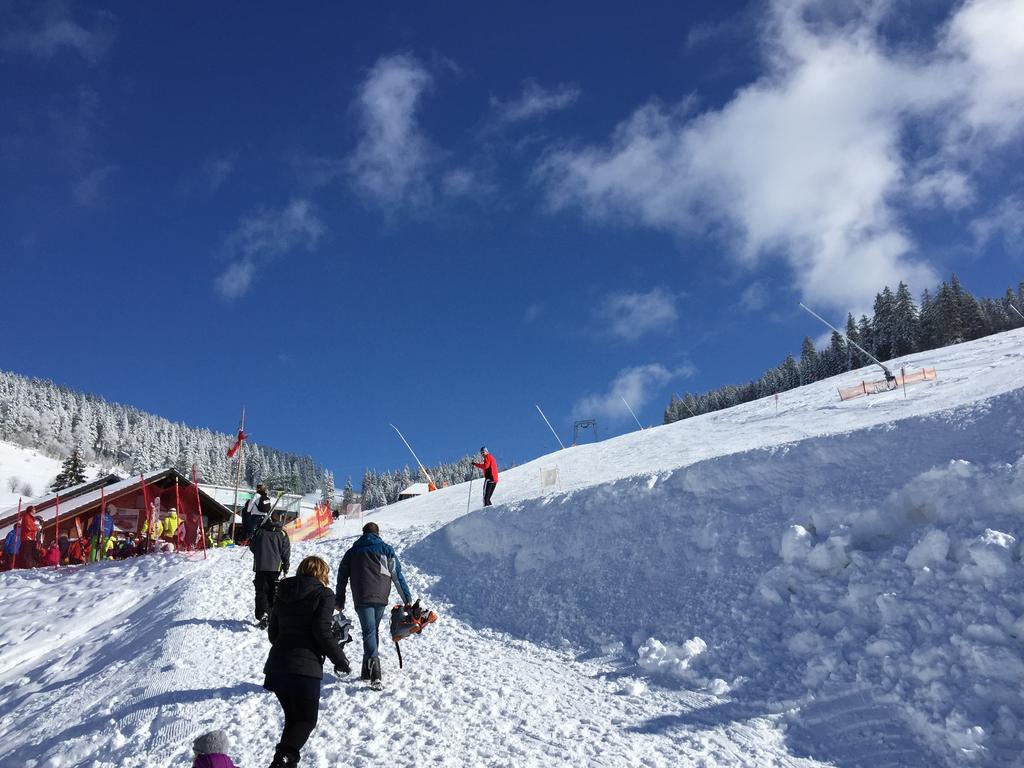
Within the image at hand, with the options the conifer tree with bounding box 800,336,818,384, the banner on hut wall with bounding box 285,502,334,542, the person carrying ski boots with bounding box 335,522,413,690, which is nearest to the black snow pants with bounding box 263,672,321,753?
the person carrying ski boots with bounding box 335,522,413,690

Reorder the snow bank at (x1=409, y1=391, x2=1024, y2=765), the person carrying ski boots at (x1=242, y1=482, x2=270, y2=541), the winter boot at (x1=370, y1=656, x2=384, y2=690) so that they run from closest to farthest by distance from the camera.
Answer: the snow bank at (x1=409, y1=391, x2=1024, y2=765)
the winter boot at (x1=370, y1=656, x2=384, y2=690)
the person carrying ski boots at (x1=242, y1=482, x2=270, y2=541)

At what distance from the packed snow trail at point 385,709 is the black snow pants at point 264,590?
0.35 m

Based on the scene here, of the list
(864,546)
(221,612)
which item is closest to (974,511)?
(864,546)

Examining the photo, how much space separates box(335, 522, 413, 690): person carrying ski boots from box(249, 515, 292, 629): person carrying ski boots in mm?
2942

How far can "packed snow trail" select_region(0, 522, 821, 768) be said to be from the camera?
18.0ft

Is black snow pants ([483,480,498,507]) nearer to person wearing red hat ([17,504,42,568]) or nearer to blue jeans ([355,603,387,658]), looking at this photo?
blue jeans ([355,603,387,658])

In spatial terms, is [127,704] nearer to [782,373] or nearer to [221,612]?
[221,612]

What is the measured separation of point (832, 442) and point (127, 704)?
10.4 metres

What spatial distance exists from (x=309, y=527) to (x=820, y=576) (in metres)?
22.5

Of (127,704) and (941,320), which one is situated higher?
(941,320)

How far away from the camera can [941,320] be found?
6688 cm

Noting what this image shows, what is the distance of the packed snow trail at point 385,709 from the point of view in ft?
18.0

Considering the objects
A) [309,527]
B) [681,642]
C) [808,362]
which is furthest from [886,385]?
[808,362]

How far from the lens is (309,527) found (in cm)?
2586
